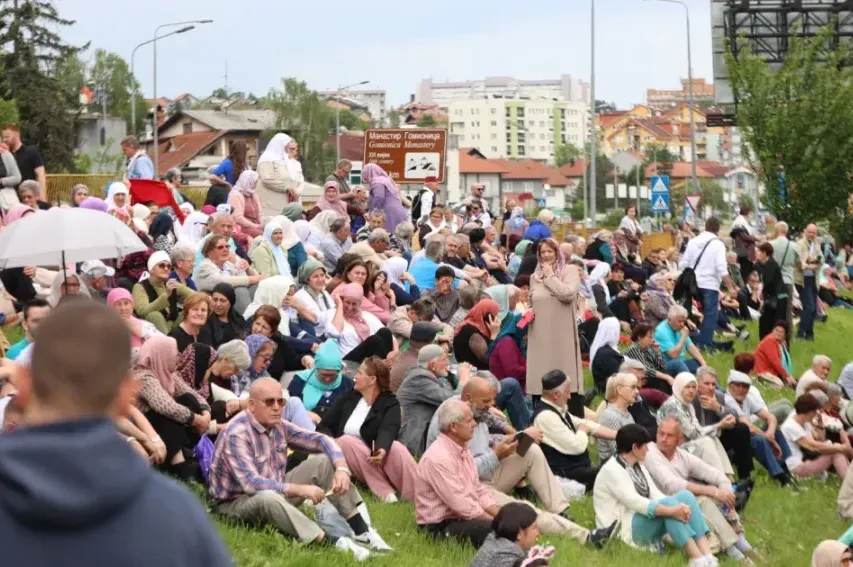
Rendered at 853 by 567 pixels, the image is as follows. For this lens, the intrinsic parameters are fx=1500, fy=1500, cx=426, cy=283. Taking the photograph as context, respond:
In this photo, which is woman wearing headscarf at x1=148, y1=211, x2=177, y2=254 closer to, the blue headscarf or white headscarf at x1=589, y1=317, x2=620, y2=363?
the blue headscarf

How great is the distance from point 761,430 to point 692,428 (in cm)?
225

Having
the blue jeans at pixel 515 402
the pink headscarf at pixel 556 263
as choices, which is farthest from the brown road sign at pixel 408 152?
the blue jeans at pixel 515 402

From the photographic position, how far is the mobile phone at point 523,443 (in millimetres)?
12828

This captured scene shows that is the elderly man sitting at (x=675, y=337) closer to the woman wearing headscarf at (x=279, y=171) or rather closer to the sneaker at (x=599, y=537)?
the sneaker at (x=599, y=537)

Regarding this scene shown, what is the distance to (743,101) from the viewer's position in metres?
28.0

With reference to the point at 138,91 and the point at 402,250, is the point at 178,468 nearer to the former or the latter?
the point at 402,250

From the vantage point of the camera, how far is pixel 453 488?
37.8ft

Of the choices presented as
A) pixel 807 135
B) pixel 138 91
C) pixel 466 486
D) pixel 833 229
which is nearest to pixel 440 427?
pixel 466 486

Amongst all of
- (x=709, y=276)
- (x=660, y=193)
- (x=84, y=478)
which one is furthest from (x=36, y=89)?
(x=84, y=478)

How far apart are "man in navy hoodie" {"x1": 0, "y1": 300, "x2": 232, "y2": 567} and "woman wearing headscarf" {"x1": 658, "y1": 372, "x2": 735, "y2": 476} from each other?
12.2m

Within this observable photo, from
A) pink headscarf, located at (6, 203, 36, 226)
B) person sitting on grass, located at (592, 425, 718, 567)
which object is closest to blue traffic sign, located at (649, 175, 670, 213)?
pink headscarf, located at (6, 203, 36, 226)

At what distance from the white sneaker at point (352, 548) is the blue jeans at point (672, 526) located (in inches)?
115

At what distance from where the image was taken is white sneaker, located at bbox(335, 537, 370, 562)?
10.6 m

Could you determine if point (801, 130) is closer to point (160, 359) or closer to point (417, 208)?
point (417, 208)
